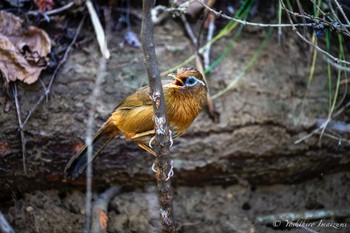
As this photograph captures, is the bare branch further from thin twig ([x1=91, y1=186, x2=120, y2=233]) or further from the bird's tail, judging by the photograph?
thin twig ([x1=91, y1=186, x2=120, y2=233])

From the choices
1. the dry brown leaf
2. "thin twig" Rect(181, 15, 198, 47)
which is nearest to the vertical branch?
the dry brown leaf

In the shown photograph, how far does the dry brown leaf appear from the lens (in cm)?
426

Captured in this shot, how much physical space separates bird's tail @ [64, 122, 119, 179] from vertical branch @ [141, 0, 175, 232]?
3.47 feet

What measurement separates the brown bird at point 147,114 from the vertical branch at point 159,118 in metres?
0.63

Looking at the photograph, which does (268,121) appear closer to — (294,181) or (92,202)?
(294,181)

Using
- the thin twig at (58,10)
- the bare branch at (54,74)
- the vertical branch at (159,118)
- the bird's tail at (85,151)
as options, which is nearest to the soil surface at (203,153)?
the bare branch at (54,74)

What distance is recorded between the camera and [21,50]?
437 cm

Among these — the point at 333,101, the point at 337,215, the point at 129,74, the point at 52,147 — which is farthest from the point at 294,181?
the point at 52,147

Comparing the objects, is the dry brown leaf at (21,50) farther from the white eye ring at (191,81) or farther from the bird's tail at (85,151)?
the white eye ring at (191,81)

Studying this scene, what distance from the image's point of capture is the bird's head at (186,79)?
11.6 ft

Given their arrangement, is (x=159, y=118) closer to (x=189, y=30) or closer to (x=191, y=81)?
(x=191, y=81)

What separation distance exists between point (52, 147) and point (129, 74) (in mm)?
1051

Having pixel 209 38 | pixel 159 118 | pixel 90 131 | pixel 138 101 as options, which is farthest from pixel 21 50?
pixel 159 118

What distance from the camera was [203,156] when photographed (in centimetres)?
454
